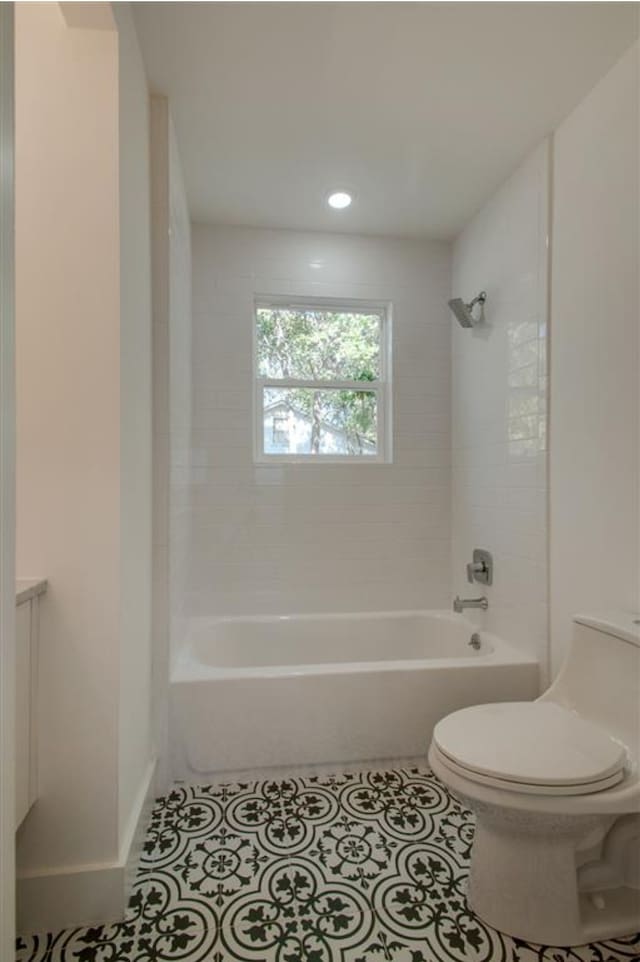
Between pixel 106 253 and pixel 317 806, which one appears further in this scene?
pixel 317 806

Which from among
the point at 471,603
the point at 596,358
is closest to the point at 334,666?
the point at 471,603

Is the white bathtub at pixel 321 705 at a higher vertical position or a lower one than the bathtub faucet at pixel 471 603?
lower

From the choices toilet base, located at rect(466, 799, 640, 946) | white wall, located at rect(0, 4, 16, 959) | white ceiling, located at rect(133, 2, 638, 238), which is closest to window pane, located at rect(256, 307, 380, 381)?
white ceiling, located at rect(133, 2, 638, 238)

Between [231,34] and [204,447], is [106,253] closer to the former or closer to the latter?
[231,34]

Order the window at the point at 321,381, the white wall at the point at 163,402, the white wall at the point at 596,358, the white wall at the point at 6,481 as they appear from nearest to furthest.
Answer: the white wall at the point at 6,481 → the white wall at the point at 596,358 → the white wall at the point at 163,402 → the window at the point at 321,381

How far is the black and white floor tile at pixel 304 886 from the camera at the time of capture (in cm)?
112

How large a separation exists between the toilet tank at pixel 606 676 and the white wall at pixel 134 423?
1.28 meters

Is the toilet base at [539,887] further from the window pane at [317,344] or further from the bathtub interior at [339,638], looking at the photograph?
the window pane at [317,344]

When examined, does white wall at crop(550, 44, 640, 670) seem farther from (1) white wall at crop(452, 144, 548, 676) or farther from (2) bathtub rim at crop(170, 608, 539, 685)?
(2) bathtub rim at crop(170, 608, 539, 685)

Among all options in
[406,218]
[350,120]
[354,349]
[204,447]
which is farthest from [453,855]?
[406,218]

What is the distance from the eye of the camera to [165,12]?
133 centimetres

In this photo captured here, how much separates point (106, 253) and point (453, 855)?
1.96 metres

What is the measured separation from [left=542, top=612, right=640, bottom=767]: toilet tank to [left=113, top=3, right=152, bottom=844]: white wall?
128 centimetres

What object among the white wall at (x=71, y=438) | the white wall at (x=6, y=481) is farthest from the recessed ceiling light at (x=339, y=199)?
the white wall at (x=6, y=481)
